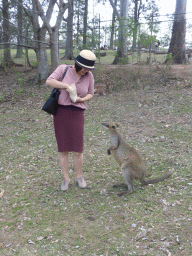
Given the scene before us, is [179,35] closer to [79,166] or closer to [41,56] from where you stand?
[41,56]

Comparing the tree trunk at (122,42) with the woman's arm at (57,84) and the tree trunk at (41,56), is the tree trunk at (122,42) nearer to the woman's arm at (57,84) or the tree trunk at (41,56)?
the tree trunk at (41,56)

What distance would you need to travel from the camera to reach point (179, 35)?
1092 cm

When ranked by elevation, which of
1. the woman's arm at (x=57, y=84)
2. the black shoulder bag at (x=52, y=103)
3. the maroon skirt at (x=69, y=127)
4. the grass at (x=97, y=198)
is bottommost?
the grass at (x=97, y=198)

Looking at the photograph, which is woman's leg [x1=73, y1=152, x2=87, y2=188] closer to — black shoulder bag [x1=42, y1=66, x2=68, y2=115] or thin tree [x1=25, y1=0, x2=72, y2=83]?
black shoulder bag [x1=42, y1=66, x2=68, y2=115]

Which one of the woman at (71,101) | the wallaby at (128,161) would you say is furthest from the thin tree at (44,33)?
the wallaby at (128,161)

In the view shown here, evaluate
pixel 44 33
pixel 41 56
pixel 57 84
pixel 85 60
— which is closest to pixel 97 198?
pixel 57 84

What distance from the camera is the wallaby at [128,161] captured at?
389cm

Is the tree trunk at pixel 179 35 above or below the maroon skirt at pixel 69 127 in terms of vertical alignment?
above

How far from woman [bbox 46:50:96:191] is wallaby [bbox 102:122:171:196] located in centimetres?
60

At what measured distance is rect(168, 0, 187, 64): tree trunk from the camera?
35.3 feet

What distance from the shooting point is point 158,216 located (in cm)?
337

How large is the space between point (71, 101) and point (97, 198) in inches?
60.8

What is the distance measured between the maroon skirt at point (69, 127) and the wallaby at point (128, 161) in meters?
0.61

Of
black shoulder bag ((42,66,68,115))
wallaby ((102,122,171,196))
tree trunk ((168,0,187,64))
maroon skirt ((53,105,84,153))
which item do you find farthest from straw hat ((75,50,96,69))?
tree trunk ((168,0,187,64))
